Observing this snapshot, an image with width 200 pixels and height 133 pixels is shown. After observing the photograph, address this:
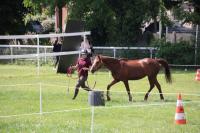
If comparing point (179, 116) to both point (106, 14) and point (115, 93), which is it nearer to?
point (115, 93)

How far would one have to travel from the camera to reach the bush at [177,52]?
119 ft

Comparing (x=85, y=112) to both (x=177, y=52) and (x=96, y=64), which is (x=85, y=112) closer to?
(x=96, y=64)

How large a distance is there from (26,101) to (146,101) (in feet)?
12.8

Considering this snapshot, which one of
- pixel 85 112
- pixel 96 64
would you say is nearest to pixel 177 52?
pixel 96 64

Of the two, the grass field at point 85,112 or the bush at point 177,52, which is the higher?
the bush at point 177,52

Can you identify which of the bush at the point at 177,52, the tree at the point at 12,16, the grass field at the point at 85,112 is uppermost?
the tree at the point at 12,16

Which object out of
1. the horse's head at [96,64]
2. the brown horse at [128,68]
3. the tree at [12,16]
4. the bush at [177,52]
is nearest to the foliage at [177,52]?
the bush at [177,52]

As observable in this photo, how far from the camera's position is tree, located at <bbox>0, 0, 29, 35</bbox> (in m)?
46.0

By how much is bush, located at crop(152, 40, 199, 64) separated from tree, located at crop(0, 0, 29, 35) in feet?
48.4

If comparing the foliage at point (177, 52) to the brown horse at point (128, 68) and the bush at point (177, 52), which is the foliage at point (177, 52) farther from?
the brown horse at point (128, 68)

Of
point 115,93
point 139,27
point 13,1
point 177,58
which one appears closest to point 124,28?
point 139,27

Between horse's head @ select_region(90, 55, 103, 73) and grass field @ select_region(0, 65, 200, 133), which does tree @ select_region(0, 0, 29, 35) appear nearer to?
grass field @ select_region(0, 65, 200, 133)

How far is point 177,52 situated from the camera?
36562 mm

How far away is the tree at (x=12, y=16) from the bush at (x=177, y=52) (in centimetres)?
1474
